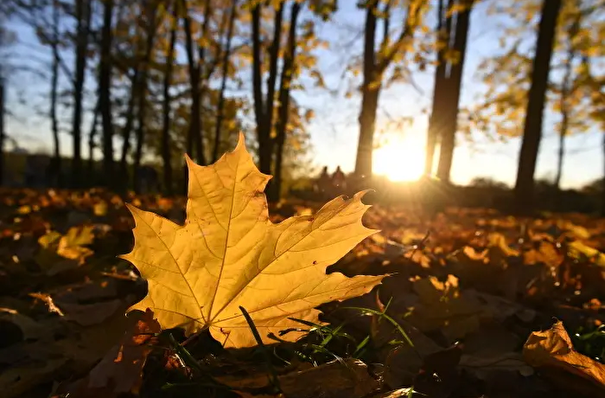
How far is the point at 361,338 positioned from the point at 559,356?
0.48m

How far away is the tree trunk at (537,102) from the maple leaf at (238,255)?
8064 mm

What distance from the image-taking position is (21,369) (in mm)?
987

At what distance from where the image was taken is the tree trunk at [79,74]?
13.2 meters

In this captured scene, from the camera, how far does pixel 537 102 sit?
26.1 feet

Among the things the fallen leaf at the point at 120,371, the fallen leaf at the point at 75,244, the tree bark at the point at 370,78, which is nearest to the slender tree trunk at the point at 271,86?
the tree bark at the point at 370,78

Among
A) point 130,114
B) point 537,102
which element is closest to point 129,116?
point 130,114

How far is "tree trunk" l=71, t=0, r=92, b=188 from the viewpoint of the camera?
13.2 meters

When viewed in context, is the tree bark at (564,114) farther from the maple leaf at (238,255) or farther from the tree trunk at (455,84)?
the maple leaf at (238,255)

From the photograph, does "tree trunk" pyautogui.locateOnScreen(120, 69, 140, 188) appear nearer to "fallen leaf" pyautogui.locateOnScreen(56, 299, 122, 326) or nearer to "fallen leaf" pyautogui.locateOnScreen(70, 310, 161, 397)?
"fallen leaf" pyautogui.locateOnScreen(56, 299, 122, 326)

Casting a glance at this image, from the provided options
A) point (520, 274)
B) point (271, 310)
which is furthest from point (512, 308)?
point (271, 310)

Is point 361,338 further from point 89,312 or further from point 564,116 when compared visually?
point 564,116

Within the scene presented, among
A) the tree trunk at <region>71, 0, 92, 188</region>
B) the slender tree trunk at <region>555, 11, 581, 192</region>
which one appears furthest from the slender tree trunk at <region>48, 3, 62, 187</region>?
the slender tree trunk at <region>555, 11, 581, 192</region>

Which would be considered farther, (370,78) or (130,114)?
(130,114)

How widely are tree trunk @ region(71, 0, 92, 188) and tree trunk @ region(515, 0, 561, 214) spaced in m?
10.9
